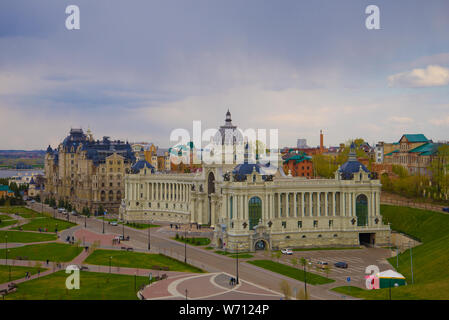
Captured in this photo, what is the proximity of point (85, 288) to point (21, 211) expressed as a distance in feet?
337

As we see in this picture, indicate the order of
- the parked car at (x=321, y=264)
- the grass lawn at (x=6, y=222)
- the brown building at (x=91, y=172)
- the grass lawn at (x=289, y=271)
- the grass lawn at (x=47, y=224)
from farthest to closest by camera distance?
the brown building at (x=91, y=172) < the grass lawn at (x=6, y=222) < the grass lawn at (x=47, y=224) < the parked car at (x=321, y=264) < the grass lawn at (x=289, y=271)

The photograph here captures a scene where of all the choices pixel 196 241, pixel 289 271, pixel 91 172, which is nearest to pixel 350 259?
pixel 289 271

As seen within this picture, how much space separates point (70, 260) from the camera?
8881 cm

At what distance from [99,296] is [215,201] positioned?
59141 millimetres

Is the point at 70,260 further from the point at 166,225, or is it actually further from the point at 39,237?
the point at 166,225

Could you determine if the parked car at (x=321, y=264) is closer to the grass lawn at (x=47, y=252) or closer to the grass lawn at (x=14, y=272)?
the grass lawn at (x=47, y=252)

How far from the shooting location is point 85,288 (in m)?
68.8

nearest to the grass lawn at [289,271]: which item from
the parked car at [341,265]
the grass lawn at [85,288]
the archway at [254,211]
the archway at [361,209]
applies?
the parked car at [341,265]

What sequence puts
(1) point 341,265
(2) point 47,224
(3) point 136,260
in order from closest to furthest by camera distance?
1. (1) point 341,265
2. (3) point 136,260
3. (2) point 47,224

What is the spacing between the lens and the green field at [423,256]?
60.3 metres

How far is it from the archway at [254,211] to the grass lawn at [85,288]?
99.9 feet

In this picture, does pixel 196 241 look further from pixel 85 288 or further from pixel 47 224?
pixel 47 224

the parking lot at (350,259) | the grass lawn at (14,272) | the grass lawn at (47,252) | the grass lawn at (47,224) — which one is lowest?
the parking lot at (350,259)

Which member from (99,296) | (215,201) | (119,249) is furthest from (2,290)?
(215,201)
